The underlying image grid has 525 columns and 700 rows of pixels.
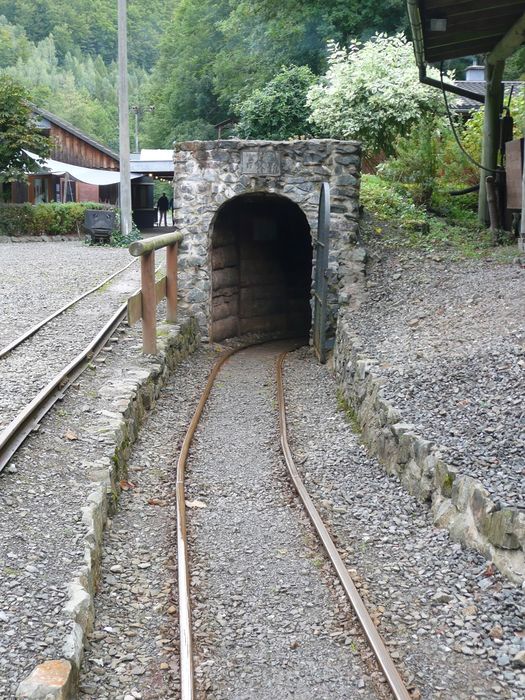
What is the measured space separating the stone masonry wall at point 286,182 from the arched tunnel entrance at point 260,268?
1.53ft

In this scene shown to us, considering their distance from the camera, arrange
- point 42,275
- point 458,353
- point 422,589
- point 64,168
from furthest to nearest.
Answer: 1. point 64,168
2. point 42,275
3. point 458,353
4. point 422,589

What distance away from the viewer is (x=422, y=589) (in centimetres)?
532

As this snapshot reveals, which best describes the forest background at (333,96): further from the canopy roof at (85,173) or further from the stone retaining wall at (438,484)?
the stone retaining wall at (438,484)

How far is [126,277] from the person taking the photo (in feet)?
58.5

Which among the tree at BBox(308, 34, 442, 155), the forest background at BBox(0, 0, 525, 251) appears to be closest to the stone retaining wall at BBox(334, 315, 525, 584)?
the forest background at BBox(0, 0, 525, 251)

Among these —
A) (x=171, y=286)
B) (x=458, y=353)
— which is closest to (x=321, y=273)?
(x=171, y=286)

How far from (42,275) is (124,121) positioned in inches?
417

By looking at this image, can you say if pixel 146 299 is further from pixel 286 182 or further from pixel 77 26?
pixel 77 26

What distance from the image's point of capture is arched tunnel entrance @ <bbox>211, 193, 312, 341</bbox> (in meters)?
15.3

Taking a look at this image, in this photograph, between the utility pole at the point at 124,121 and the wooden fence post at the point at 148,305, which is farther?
the utility pole at the point at 124,121

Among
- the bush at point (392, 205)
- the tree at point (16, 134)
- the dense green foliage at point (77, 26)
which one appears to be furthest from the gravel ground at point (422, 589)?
the dense green foliage at point (77, 26)

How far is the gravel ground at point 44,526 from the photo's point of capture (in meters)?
4.20

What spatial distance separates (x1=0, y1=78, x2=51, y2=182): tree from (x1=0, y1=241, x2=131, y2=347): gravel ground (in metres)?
3.65

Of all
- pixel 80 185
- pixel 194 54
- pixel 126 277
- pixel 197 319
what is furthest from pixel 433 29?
pixel 194 54
